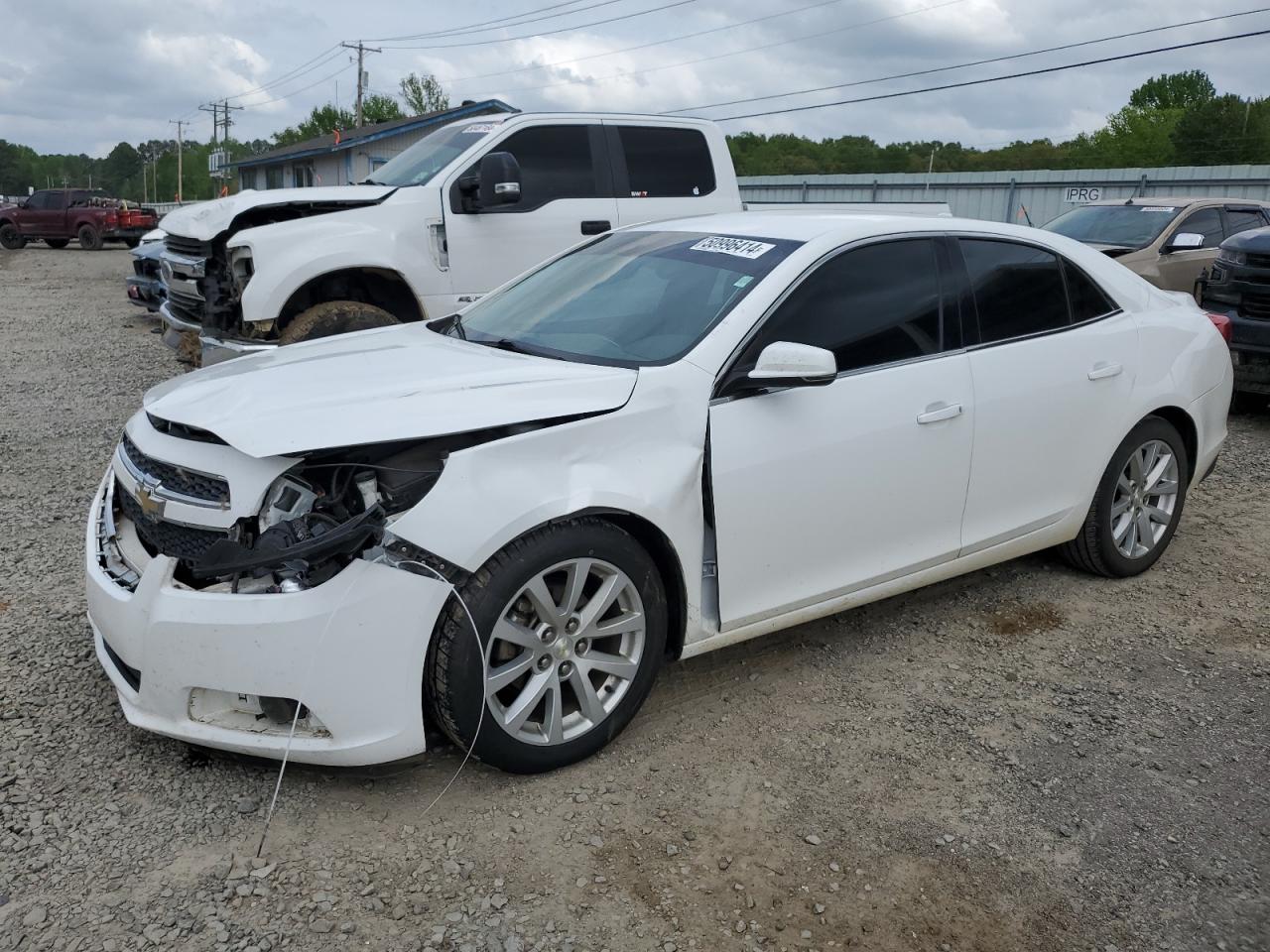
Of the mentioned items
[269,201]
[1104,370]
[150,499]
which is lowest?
[150,499]

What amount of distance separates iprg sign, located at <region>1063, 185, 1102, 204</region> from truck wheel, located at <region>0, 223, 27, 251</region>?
29.2m

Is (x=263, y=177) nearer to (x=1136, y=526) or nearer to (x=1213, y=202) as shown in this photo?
(x=1213, y=202)

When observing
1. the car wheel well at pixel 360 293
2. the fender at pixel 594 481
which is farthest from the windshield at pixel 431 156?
the fender at pixel 594 481

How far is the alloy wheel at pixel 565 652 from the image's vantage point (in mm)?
3033

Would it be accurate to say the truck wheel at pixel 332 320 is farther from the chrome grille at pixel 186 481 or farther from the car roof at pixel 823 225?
the chrome grille at pixel 186 481

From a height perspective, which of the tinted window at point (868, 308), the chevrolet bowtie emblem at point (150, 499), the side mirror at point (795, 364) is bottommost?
the chevrolet bowtie emblem at point (150, 499)

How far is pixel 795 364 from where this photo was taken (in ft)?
10.8

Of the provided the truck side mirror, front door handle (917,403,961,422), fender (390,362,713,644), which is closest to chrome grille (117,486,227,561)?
fender (390,362,713,644)

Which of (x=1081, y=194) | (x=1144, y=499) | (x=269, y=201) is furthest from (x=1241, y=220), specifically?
(x=269, y=201)

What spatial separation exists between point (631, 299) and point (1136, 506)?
8.78 feet

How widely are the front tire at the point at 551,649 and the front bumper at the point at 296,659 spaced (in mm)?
111

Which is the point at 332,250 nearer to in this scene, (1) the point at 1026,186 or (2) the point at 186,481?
(2) the point at 186,481

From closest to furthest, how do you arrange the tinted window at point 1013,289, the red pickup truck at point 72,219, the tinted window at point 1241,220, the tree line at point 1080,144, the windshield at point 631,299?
the windshield at point 631,299 → the tinted window at point 1013,289 → the tinted window at point 1241,220 → the red pickup truck at point 72,219 → the tree line at point 1080,144

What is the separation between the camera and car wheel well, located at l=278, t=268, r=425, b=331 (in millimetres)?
6887
